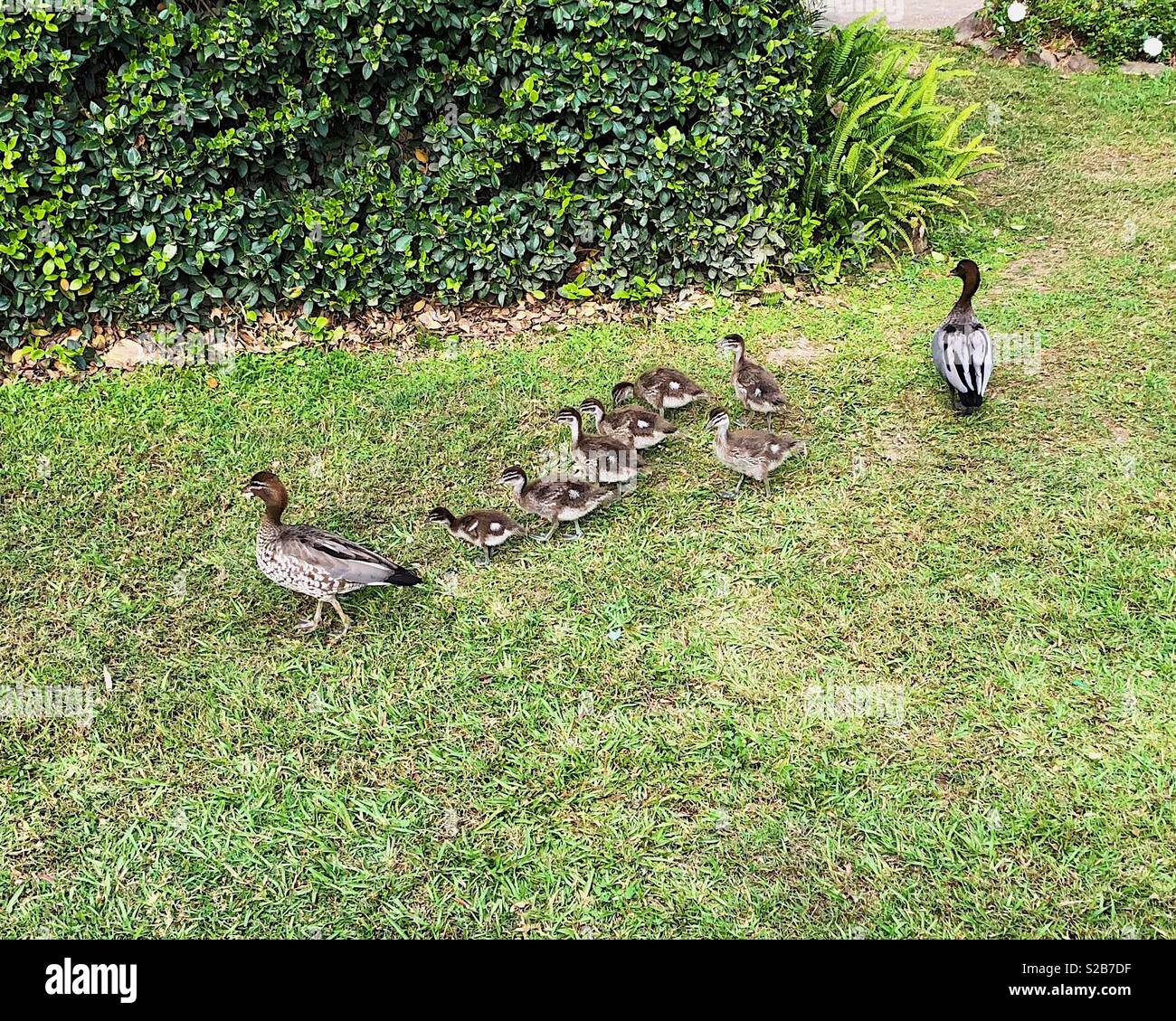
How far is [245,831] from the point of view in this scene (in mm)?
4570

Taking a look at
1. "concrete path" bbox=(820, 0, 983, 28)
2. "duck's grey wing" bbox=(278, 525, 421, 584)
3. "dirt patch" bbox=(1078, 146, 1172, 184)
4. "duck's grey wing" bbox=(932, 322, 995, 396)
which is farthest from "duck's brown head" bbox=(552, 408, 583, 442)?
"concrete path" bbox=(820, 0, 983, 28)

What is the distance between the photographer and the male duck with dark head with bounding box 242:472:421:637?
5.36 meters

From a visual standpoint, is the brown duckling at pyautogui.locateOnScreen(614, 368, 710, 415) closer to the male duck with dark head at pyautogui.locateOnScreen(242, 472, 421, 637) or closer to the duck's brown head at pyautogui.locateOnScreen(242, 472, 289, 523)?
the male duck with dark head at pyautogui.locateOnScreen(242, 472, 421, 637)

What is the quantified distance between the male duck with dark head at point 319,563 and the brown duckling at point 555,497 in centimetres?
102

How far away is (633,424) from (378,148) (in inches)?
120

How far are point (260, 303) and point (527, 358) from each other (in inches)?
83.5

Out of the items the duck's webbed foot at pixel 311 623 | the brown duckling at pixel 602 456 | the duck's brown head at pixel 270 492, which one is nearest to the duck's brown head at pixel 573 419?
the brown duckling at pixel 602 456

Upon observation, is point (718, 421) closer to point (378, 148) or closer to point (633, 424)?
point (633, 424)

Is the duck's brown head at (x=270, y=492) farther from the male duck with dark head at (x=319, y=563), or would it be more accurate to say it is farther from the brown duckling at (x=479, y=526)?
the brown duckling at (x=479, y=526)

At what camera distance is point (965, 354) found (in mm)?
7008

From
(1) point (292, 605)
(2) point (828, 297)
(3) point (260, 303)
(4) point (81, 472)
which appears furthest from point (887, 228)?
(4) point (81, 472)

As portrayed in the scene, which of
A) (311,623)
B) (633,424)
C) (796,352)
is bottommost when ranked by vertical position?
(311,623)

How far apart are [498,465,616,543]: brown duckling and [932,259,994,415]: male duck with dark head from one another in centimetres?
258

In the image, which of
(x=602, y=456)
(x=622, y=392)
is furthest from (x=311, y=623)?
(x=622, y=392)
